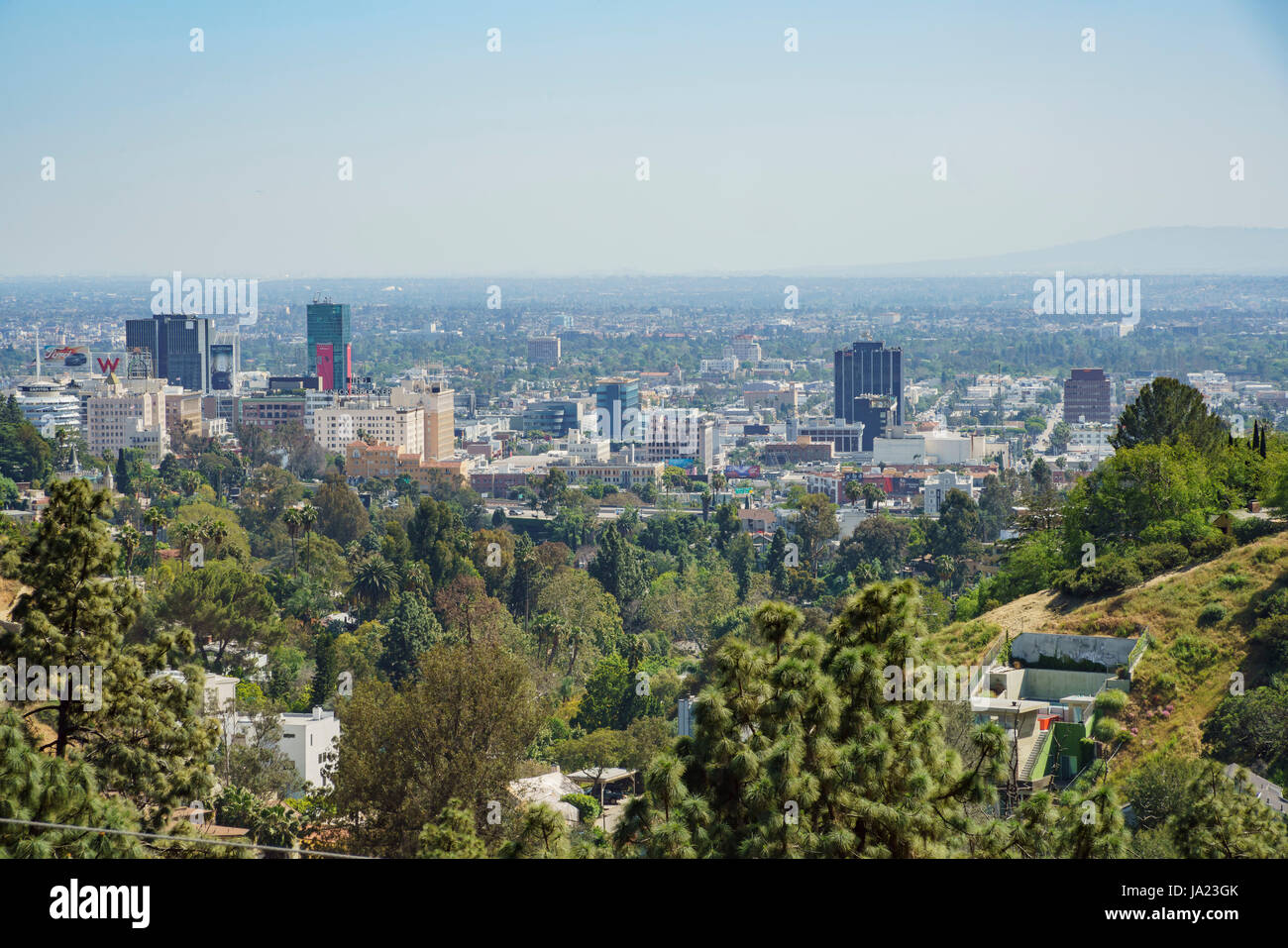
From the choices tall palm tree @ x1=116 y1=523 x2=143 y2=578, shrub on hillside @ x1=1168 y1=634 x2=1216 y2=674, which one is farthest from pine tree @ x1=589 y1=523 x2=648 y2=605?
shrub on hillside @ x1=1168 y1=634 x2=1216 y2=674

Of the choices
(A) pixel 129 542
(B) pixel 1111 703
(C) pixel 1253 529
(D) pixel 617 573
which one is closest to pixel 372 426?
(D) pixel 617 573

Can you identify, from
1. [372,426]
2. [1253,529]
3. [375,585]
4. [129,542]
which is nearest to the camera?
[1253,529]

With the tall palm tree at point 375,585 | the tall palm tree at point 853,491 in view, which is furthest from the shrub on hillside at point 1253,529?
the tall palm tree at point 853,491

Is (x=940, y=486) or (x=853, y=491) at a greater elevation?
(x=853, y=491)

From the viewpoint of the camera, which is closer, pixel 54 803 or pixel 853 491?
pixel 54 803

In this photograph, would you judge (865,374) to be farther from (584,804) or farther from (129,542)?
(584,804)

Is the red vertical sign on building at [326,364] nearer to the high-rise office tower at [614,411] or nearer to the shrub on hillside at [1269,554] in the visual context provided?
the high-rise office tower at [614,411]
